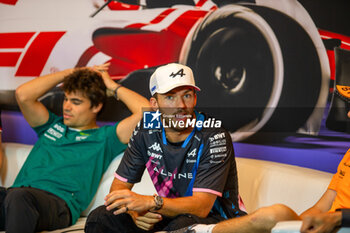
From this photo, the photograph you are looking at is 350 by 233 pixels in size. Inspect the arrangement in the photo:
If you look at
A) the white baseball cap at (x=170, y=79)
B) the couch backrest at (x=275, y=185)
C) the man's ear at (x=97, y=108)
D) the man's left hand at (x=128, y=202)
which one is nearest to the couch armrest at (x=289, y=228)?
the man's left hand at (x=128, y=202)

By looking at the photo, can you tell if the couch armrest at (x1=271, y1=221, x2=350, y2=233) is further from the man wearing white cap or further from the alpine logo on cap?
the alpine logo on cap

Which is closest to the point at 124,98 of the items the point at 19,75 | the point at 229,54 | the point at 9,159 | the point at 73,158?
the point at 73,158

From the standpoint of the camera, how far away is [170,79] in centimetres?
233

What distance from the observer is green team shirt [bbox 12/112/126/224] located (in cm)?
294

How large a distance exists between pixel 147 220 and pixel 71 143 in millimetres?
1174

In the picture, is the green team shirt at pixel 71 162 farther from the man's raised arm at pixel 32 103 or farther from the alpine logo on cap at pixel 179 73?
the alpine logo on cap at pixel 179 73

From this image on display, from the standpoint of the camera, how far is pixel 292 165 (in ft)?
9.21

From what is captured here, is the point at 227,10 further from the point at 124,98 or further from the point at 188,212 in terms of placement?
the point at 188,212

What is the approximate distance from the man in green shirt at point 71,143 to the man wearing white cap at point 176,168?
599 mm

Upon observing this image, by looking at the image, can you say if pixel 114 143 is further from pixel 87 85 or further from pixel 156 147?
pixel 156 147

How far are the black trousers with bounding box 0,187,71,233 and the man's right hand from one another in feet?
2.43

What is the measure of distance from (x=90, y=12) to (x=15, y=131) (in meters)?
1.21

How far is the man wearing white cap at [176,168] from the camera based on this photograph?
2.13 meters

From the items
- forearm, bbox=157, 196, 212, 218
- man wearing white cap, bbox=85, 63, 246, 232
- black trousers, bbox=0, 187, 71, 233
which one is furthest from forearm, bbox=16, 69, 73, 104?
forearm, bbox=157, 196, 212, 218
